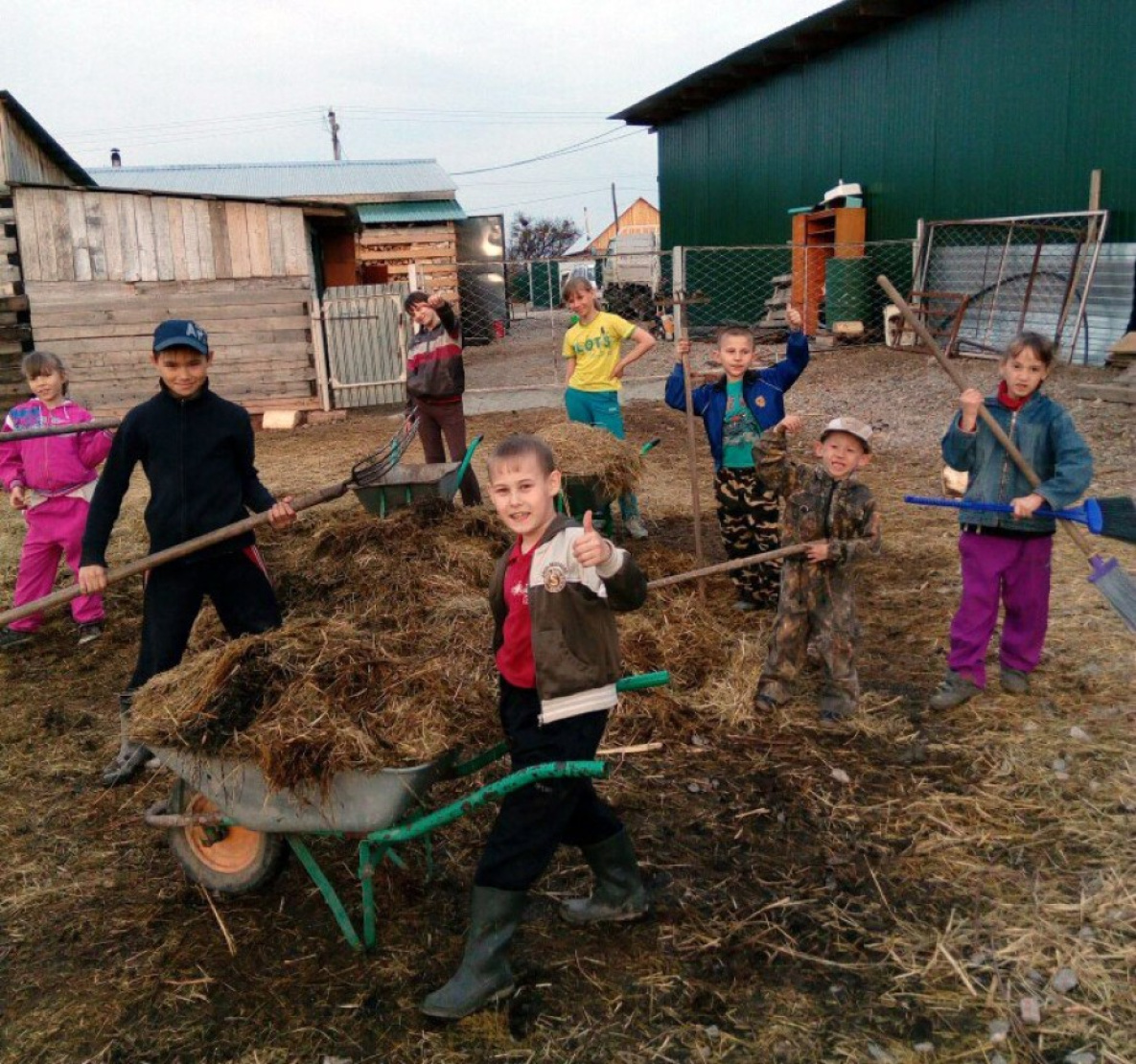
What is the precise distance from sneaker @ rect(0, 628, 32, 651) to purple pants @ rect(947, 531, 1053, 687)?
528cm

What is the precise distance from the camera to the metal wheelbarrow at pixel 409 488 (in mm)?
6941

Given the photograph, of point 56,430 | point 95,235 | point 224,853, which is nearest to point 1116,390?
point 56,430

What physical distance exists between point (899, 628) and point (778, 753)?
1.70m

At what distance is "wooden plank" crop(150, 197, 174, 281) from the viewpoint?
14.3 m

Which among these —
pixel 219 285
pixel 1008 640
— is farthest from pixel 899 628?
pixel 219 285

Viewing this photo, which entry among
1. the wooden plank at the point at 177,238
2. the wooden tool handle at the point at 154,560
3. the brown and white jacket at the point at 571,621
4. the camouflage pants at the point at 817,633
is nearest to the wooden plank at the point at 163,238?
the wooden plank at the point at 177,238

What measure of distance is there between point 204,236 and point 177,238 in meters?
0.36

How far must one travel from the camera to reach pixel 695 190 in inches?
1038

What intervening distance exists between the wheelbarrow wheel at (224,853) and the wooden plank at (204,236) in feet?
41.6

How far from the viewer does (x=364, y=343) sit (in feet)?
51.7

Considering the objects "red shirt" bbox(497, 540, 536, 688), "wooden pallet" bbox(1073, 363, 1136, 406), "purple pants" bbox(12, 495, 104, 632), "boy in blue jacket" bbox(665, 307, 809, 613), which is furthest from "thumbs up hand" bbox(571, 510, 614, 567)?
"wooden pallet" bbox(1073, 363, 1136, 406)


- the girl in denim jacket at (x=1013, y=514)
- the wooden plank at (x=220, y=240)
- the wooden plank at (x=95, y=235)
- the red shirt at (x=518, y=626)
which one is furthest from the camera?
the wooden plank at (x=220, y=240)

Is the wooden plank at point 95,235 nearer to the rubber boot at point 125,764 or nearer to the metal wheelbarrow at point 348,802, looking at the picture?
the rubber boot at point 125,764

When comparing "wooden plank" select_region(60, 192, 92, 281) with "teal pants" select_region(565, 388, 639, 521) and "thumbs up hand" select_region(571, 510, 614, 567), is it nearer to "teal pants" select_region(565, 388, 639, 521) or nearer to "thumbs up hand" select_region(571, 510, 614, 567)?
"teal pants" select_region(565, 388, 639, 521)
